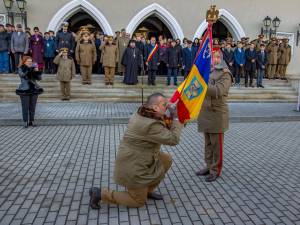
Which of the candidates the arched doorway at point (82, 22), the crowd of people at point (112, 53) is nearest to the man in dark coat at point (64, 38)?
the crowd of people at point (112, 53)

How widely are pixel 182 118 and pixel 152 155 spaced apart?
71cm

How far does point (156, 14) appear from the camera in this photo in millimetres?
18625

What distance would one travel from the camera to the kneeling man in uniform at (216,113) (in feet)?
15.4

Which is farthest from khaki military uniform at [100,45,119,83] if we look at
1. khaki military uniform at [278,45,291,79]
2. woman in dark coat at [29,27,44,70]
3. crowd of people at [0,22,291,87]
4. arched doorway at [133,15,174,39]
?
khaki military uniform at [278,45,291,79]

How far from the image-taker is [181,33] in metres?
18.8

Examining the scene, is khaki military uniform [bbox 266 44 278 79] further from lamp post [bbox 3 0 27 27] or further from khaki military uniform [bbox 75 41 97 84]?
lamp post [bbox 3 0 27 27]

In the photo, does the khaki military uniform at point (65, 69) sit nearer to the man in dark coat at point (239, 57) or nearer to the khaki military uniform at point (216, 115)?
the man in dark coat at point (239, 57)

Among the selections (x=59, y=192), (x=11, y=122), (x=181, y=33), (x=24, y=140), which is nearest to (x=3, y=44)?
(x=11, y=122)

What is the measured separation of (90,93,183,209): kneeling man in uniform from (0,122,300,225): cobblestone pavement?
23 centimetres

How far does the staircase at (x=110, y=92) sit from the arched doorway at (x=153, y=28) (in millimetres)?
7243

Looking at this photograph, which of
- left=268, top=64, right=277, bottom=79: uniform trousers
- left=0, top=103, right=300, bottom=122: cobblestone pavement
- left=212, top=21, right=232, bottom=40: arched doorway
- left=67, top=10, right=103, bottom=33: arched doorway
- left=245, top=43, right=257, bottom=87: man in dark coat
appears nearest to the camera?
left=0, top=103, right=300, bottom=122: cobblestone pavement

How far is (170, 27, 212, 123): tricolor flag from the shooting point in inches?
167

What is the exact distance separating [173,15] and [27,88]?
485 inches

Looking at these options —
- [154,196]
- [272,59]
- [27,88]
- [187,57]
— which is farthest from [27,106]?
[272,59]
